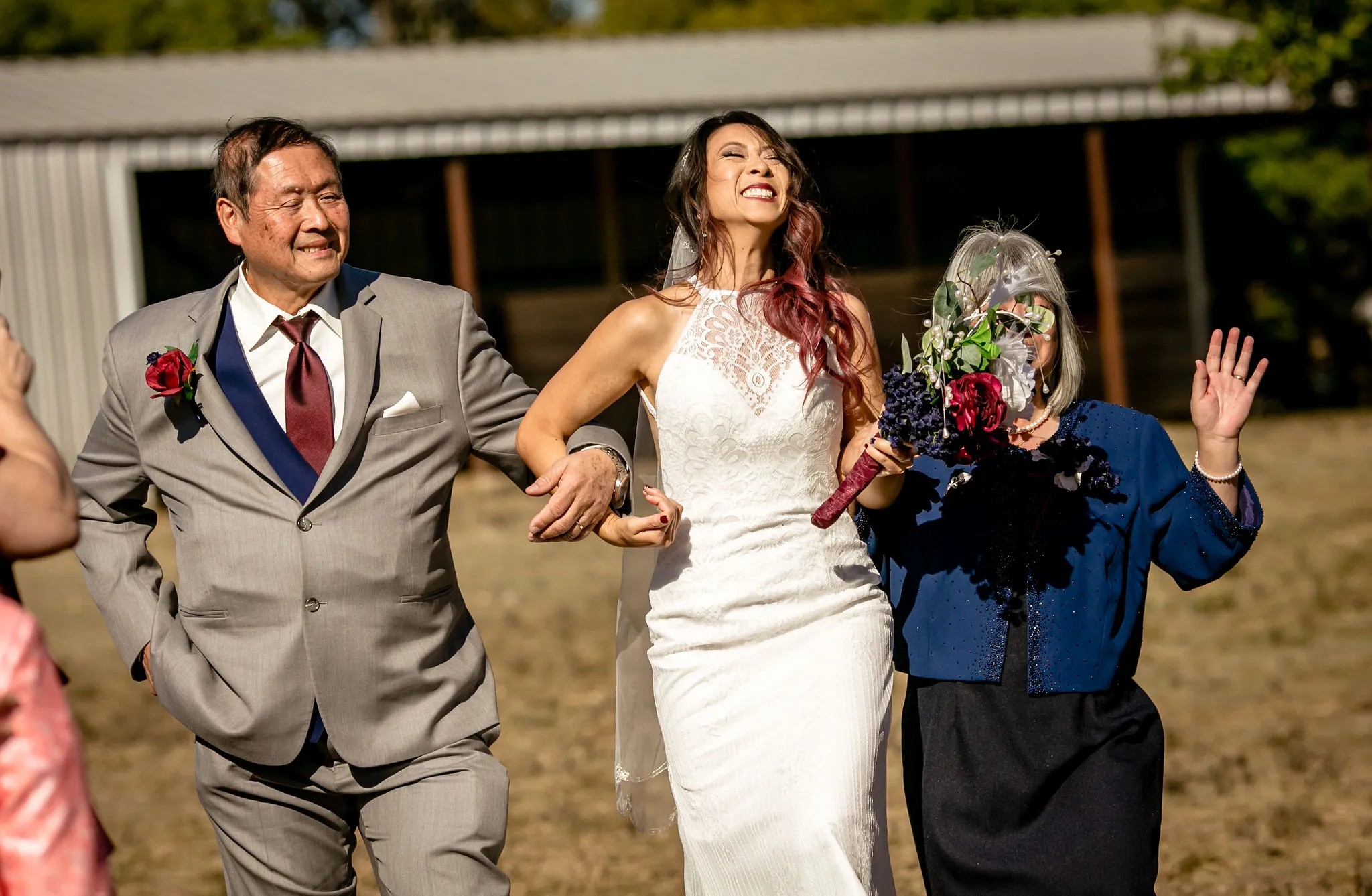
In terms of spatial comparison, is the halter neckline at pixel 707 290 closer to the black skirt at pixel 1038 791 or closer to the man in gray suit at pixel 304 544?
the man in gray suit at pixel 304 544

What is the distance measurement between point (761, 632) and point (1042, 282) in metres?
1.05

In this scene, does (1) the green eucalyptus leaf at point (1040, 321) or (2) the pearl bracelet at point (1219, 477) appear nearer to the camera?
(1) the green eucalyptus leaf at point (1040, 321)

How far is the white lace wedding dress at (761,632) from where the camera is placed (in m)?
3.71

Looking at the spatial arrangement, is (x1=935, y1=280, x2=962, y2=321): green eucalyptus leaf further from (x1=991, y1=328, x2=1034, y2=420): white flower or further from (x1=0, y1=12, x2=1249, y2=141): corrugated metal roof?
(x1=0, y1=12, x2=1249, y2=141): corrugated metal roof

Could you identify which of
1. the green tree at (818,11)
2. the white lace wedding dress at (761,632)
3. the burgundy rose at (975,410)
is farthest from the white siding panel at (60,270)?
the green tree at (818,11)

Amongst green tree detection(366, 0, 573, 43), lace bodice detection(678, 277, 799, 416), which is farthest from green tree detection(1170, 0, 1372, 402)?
green tree detection(366, 0, 573, 43)

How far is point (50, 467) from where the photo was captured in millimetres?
2564

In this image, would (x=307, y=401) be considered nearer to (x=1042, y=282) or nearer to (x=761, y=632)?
(x=761, y=632)

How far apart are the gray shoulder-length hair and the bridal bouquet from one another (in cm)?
2

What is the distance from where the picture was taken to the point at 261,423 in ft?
12.1

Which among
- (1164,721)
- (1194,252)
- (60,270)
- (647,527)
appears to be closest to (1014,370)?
(647,527)

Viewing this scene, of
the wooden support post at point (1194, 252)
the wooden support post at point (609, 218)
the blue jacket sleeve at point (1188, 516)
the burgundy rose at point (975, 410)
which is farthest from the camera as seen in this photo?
the wooden support post at point (1194, 252)

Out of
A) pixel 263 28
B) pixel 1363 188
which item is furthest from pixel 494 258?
pixel 263 28

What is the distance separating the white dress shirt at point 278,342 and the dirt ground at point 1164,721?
2914 millimetres
